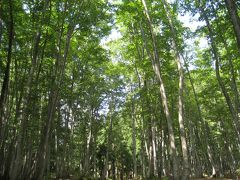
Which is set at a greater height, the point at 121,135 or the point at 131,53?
the point at 131,53

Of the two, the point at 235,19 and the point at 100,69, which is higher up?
the point at 100,69

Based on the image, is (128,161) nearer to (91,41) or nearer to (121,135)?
(121,135)

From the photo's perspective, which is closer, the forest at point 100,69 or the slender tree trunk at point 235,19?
the slender tree trunk at point 235,19

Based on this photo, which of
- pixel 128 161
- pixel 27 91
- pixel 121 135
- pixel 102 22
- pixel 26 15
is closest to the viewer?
pixel 27 91

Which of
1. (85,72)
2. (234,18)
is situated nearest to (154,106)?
(85,72)

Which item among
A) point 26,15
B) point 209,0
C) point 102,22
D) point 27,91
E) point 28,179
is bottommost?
point 28,179

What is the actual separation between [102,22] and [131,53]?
506 centimetres

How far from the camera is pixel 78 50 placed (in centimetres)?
2109

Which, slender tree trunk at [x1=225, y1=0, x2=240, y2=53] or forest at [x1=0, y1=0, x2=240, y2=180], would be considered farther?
forest at [x1=0, y1=0, x2=240, y2=180]

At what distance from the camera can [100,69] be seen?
27531mm

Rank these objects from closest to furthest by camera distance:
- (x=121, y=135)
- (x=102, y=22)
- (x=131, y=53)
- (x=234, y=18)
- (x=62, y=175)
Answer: (x=234, y=18) < (x=102, y=22) < (x=62, y=175) < (x=131, y=53) < (x=121, y=135)

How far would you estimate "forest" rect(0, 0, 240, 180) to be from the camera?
504 inches

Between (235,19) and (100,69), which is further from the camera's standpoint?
(100,69)

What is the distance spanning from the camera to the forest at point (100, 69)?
42.0 feet
